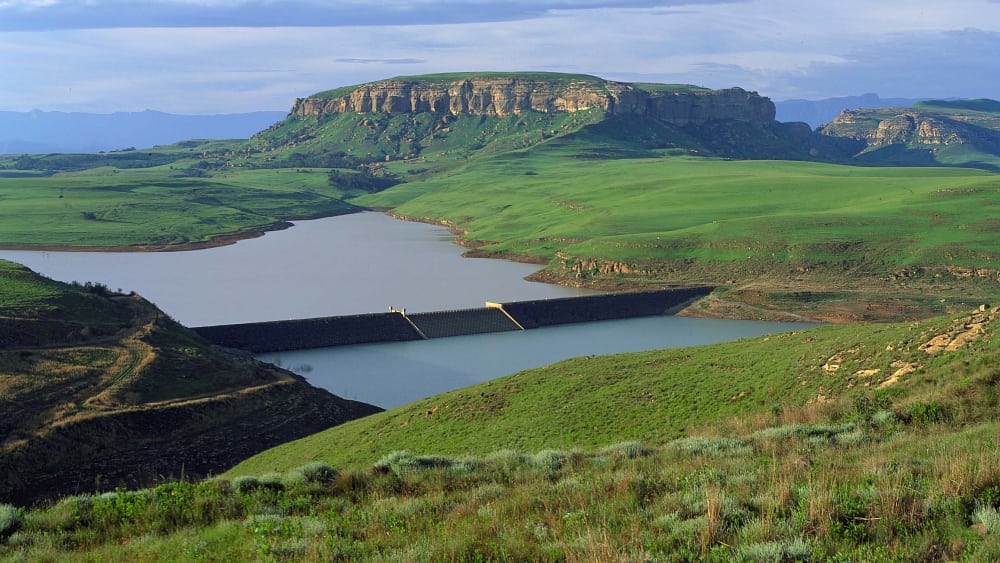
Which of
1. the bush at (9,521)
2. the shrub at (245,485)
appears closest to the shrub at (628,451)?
the shrub at (245,485)

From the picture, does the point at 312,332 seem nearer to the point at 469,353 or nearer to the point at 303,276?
the point at 469,353

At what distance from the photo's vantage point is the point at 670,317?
73938 millimetres

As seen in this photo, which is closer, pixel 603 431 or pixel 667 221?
pixel 603 431

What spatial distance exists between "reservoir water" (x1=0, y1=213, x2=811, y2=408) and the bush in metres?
34.4

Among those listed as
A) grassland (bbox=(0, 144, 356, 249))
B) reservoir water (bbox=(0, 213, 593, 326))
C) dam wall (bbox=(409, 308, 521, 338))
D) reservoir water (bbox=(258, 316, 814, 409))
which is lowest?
reservoir water (bbox=(258, 316, 814, 409))

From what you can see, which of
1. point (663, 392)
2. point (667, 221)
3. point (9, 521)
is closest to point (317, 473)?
point (9, 521)

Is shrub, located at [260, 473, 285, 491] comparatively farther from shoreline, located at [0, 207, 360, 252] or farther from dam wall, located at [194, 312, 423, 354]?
shoreline, located at [0, 207, 360, 252]

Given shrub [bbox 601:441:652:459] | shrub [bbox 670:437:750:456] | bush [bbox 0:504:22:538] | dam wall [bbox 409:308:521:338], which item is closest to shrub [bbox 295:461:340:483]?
bush [bbox 0:504:22:538]

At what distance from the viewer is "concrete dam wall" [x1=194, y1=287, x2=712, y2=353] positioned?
197 feet

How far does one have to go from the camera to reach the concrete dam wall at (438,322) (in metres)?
60.1

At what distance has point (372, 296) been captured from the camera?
77125 mm

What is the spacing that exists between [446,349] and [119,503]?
48.2 m

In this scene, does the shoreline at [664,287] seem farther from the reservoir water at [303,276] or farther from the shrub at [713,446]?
the shrub at [713,446]

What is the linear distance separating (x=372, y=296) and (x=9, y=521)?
65248 mm
